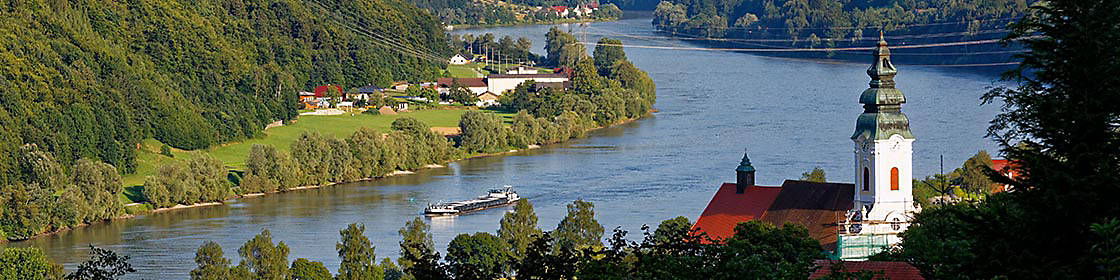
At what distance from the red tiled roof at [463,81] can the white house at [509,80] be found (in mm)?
259

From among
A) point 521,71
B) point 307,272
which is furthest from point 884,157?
point 521,71

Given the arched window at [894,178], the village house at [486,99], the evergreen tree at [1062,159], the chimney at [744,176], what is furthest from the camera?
the village house at [486,99]

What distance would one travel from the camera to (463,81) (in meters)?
55.8

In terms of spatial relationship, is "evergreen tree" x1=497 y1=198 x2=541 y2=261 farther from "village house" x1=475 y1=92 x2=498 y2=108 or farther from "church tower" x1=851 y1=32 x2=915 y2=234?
"village house" x1=475 y1=92 x2=498 y2=108

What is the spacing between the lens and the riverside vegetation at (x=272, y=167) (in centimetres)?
2998

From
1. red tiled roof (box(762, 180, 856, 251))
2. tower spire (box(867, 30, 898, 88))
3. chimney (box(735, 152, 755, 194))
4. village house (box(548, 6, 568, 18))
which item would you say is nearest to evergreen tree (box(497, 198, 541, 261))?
chimney (box(735, 152, 755, 194))

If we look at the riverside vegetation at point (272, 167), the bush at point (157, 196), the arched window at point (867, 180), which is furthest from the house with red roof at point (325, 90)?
the arched window at point (867, 180)

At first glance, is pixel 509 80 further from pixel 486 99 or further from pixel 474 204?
pixel 474 204

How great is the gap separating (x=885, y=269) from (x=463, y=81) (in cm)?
4361

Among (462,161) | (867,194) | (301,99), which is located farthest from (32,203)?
(301,99)

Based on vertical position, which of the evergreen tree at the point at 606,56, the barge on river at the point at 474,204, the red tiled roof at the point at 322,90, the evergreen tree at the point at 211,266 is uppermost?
the evergreen tree at the point at 606,56

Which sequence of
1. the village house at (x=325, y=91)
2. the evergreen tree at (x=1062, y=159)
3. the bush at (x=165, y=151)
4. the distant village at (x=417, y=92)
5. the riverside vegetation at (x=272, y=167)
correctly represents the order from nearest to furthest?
the evergreen tree at (x=1062, y=159) < the riverside vegetation at (x=272, y=167) < the bush at (x=165, y=151) < the distant village at (x=417, y=92) < the village house at (x=325, y=91)

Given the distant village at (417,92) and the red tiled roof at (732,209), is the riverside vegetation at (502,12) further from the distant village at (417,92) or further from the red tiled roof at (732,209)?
the red tiled roof at (732,209)

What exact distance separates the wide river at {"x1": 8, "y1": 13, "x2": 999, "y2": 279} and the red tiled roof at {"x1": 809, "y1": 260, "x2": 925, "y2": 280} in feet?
43.0
